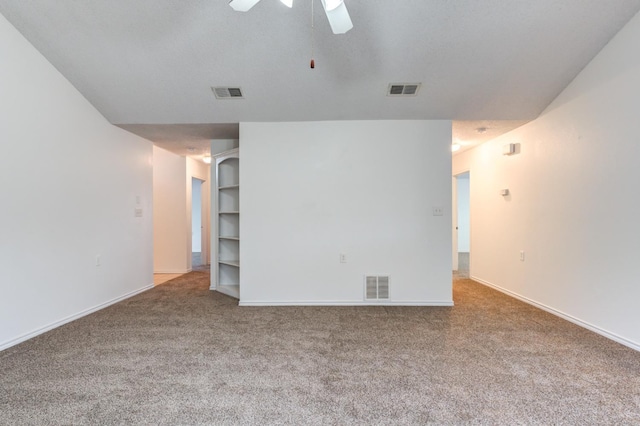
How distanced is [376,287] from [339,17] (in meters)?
2.96

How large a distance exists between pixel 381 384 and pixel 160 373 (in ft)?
5.17

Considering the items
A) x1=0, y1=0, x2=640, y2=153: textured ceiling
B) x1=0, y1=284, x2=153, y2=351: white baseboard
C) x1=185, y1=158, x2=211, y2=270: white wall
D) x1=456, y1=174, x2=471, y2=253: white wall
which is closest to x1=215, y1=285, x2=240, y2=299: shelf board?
x1=0, y1=284, x2=153, y2=351: white baseboard

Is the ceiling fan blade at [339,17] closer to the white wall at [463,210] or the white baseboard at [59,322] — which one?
the white baseboard at [59,322]

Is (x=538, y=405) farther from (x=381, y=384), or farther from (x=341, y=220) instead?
(x=341, y=220)

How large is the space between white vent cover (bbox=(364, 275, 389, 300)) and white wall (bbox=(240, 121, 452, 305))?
8 cm

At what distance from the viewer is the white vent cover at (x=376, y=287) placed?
12.5ft

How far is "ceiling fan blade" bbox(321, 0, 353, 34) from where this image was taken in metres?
1.94

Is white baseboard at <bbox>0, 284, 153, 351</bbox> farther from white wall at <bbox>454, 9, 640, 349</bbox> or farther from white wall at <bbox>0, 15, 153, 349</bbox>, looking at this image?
white wall at <bbox>454, 9, 640, 349</bbox>

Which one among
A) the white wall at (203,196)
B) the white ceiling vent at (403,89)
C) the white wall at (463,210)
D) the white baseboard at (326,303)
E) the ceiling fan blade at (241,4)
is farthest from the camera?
the white wall at (463,210)

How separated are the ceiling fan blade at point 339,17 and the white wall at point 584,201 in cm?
256

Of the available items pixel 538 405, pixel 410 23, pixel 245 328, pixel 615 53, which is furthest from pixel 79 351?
pixel 615 53

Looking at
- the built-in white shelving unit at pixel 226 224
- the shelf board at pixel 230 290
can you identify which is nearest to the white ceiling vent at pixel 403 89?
the built-in white shelving unit at pixel 226 224

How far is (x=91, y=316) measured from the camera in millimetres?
3414

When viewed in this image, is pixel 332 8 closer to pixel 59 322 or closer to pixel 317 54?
pixel 317 54
